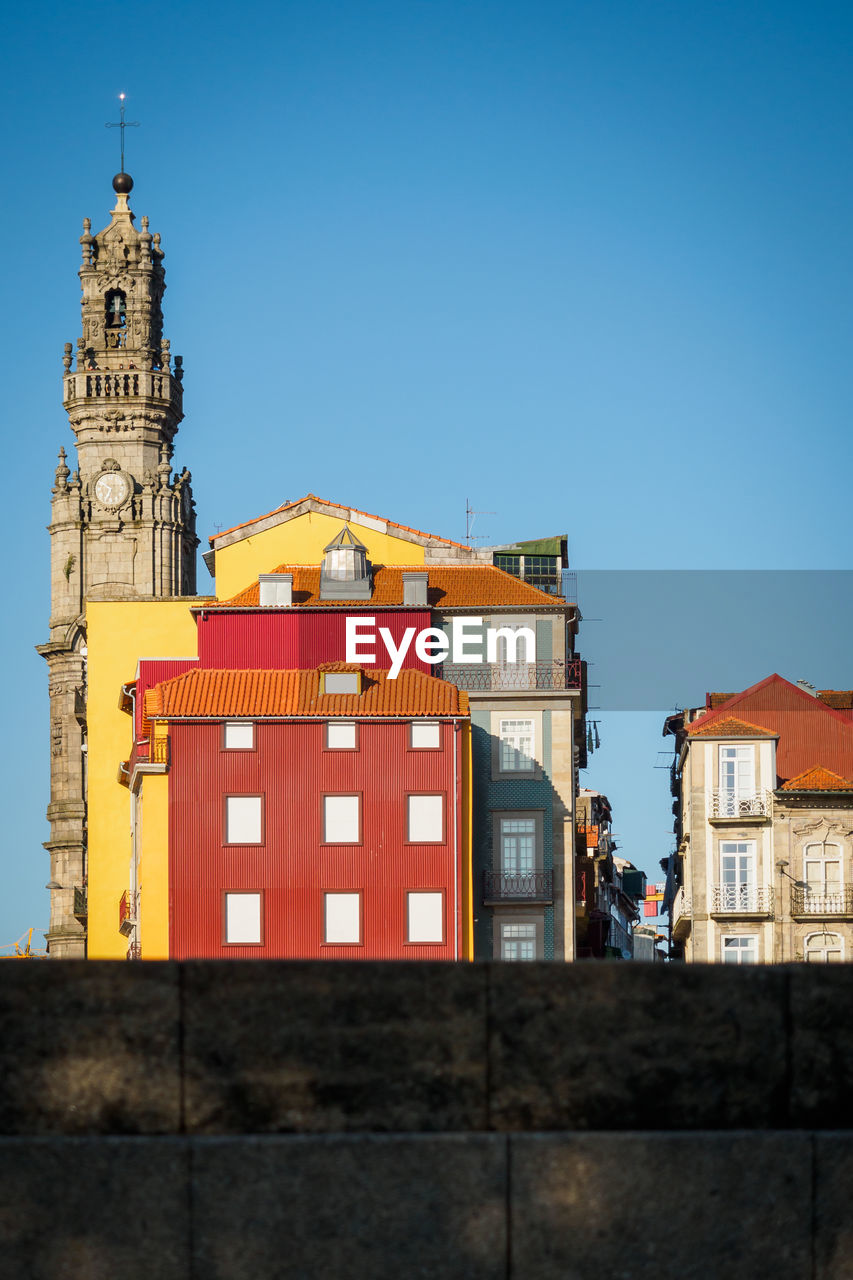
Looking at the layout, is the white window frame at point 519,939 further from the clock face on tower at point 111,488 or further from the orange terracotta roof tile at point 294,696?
the clock face on tower at point 111,488

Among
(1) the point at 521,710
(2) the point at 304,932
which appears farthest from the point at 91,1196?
(1) the point at 521,710

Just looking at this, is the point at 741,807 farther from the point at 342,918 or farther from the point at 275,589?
the point at 275,589

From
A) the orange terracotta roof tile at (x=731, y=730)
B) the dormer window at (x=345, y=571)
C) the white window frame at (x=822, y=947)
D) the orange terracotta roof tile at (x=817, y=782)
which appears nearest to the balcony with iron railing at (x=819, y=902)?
the white window frame at (x=822, y=947)

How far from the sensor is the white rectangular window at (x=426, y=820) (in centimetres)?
6028

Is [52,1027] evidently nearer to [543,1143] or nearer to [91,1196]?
[91,1196]

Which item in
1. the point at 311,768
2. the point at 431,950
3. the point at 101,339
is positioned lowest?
the point at 431,950

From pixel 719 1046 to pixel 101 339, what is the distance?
126 m

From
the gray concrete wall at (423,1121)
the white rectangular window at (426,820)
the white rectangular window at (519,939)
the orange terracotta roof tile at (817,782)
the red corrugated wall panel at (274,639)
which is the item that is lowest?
the white rectangular window at (519,939)

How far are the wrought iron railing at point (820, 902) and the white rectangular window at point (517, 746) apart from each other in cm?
953

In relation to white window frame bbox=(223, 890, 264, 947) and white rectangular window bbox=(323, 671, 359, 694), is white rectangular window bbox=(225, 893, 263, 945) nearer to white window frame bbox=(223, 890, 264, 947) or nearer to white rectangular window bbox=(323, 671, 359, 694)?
white window frame bbox=(223, 890, 264, 947)

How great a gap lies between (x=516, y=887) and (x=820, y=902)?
1059 cm

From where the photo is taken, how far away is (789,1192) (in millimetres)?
8156

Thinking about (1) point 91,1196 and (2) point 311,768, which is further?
(2) point 311,768

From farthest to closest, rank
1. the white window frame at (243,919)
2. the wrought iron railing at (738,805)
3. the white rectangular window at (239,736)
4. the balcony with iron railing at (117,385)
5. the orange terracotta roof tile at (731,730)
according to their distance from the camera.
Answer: the balcony with iron railing at (117,385) → the orange terracotta roof tile at (731,730) → the wrought iron railing at (738,805) → the white rectangular window at (239,736) → the white window frame at (243,919)
